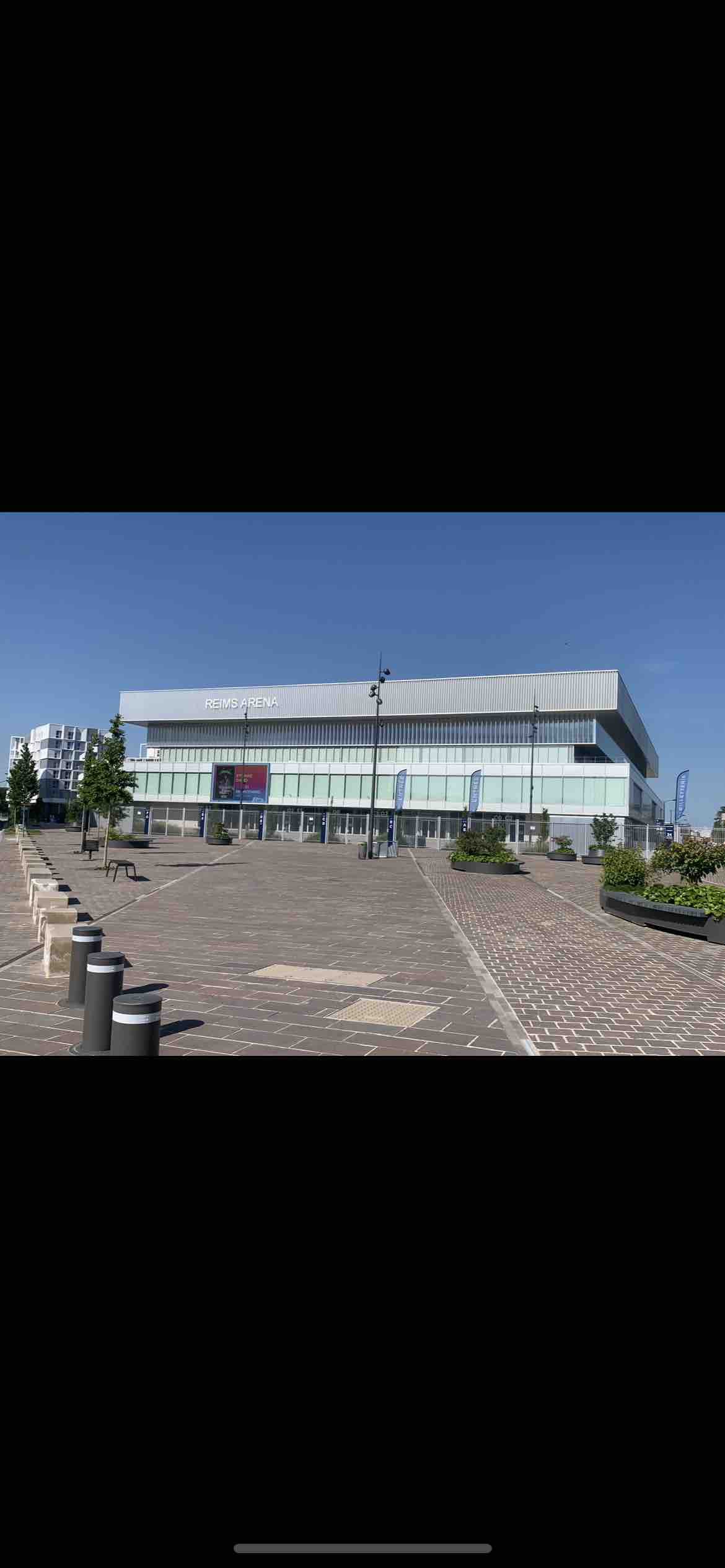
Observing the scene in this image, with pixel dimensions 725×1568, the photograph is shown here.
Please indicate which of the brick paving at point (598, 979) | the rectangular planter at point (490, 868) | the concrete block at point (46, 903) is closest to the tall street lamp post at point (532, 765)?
the rectangular planter at point (490, 868)

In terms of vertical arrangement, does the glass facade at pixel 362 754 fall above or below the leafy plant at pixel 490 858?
above

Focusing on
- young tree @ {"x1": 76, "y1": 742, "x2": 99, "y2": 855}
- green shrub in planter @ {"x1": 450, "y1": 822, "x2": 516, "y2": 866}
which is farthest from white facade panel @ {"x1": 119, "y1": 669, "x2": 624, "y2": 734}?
young tree @ {"x1": 76, "y1": 742, "x2": 99, "y2": 855}

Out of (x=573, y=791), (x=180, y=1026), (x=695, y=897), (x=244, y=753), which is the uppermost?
(x=244, y=753)

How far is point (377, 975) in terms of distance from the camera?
10062 millimetres

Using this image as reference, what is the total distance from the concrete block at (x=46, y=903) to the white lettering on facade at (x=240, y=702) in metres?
60.7

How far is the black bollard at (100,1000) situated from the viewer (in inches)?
258

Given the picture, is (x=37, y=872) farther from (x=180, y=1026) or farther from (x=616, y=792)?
(x=616, y=792)

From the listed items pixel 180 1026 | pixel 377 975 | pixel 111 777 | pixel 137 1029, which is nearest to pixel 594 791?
pixel 111 777

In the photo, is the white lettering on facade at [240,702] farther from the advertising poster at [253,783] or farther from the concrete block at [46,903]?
the concrete block at [46,903]

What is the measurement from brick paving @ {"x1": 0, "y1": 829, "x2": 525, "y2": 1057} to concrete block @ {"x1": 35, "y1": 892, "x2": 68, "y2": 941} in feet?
2.72

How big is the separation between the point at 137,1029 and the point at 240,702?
70.8 m

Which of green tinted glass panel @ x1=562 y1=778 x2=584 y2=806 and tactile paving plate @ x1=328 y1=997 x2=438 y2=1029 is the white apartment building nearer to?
green tinted glass panel @ x1=562 y1=778 x2=584 y2=806

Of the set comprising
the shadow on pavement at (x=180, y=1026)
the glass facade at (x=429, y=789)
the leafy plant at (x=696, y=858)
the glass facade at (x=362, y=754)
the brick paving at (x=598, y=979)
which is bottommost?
the shadow on pavement at (x=180, y=1026)
